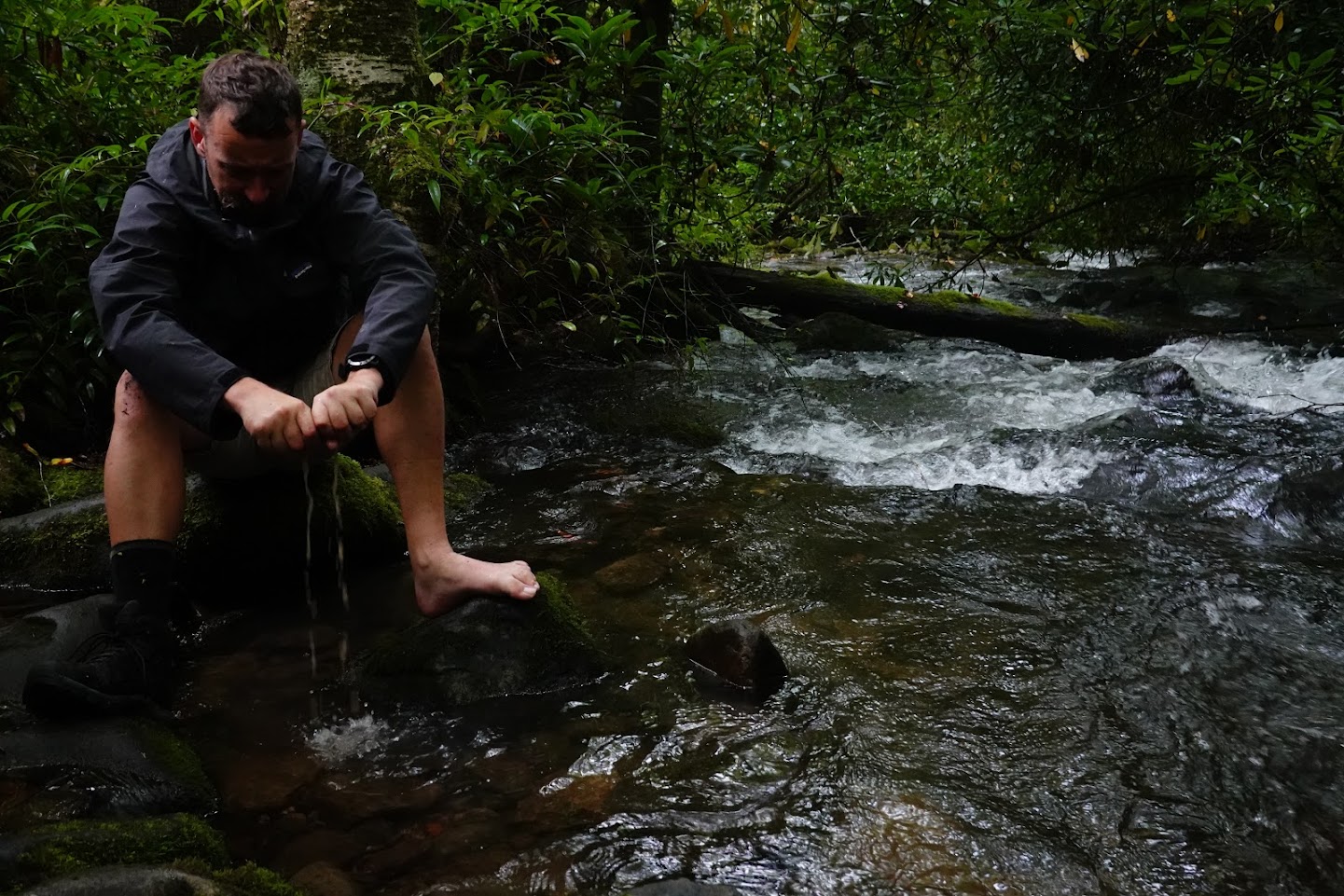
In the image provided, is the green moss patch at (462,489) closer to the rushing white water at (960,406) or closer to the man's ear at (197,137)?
the rushing white water at (960,406)

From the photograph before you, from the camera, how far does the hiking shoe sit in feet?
7.16

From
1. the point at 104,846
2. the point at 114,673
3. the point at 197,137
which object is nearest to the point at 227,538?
the point at 114,673

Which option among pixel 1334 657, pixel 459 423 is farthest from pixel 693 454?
pixel 1334 657

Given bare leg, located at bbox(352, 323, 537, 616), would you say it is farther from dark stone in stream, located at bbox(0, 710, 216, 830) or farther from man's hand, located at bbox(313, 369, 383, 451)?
dark stone in stream, located at bbox(0, 710, 216, 830)

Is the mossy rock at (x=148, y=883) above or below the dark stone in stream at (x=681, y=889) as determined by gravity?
above

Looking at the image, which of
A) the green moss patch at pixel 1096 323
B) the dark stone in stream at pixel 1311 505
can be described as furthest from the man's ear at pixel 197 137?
the green moss patch at pixel 1096 323

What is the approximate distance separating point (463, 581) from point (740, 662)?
0.83 m

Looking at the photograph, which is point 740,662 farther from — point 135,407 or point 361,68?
point 361,68

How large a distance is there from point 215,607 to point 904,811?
7.71 feet

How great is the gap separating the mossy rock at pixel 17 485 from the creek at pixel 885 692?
4.35 feet

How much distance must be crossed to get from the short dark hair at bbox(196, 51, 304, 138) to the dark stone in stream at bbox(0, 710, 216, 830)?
1.52m

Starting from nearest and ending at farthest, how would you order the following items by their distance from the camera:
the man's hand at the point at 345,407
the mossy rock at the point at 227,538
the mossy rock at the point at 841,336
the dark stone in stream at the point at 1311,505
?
the man's hand at the point at 345,407 < the mossy rock at the point at 227,538 < the dark stone in stream at the point at 1311,505 < the mossy rock at the point at 841,336

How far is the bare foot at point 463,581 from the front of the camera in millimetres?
2691

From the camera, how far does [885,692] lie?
→ 2670 millimetres
